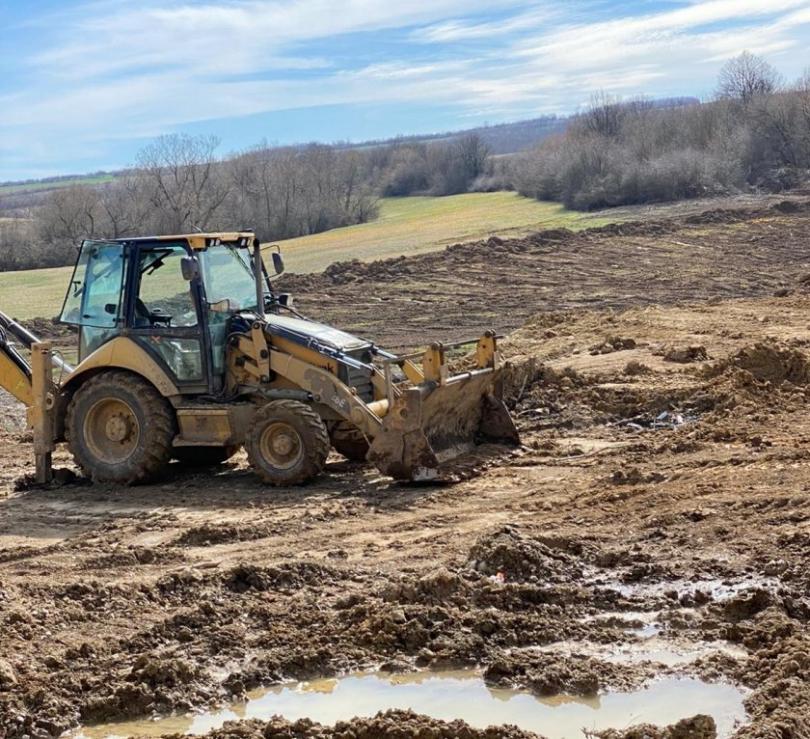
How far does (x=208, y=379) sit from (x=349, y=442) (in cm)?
141

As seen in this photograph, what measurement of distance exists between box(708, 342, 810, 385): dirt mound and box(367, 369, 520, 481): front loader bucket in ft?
10.2

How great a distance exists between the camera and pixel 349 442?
38.3ft

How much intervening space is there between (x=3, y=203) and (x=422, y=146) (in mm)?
60697

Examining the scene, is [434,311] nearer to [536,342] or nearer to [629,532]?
[536,342]

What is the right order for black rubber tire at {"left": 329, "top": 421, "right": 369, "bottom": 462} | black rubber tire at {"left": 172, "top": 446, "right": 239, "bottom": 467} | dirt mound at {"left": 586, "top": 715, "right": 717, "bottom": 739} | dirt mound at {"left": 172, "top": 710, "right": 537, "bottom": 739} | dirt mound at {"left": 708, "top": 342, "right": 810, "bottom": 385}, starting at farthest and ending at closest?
1. dirt mound at {"left": 708, "top": 342, "right": 810, "bottom": 385}
2. black rubber tire at {"left": 172, "top": 446, "right": 239, "bottom": 467}
3. black rubber tire at {"left": 329, "top": 421, "right": 369, "bottom": 462}
4. dirt mound at {"left": 172, "top": 710, "right": 537, "bottom": 739}
5. dirt mound at {"left": 586, "top": 715, "right": 717, "bottom": 739}

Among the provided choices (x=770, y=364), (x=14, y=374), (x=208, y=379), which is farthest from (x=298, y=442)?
(x=770, y=364)

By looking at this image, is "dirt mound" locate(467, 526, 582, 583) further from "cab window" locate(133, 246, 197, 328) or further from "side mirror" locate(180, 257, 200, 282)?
"cab window" locate(133, 246, 197, 328)

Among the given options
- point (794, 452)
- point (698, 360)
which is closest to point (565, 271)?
point (698, 360)

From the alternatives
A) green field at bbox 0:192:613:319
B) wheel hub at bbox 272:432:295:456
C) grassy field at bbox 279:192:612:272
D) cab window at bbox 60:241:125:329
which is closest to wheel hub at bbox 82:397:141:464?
cab window at bbox 60:241:125:329

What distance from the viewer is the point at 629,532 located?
8.78 meters

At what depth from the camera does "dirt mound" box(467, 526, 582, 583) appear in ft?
25.7

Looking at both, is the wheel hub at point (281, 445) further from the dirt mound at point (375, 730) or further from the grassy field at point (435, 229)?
the grassy field at point (435, 229)

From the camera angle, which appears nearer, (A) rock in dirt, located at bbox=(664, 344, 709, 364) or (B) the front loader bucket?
(B) the front loader bucket

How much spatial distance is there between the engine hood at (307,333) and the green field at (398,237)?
19.7m
